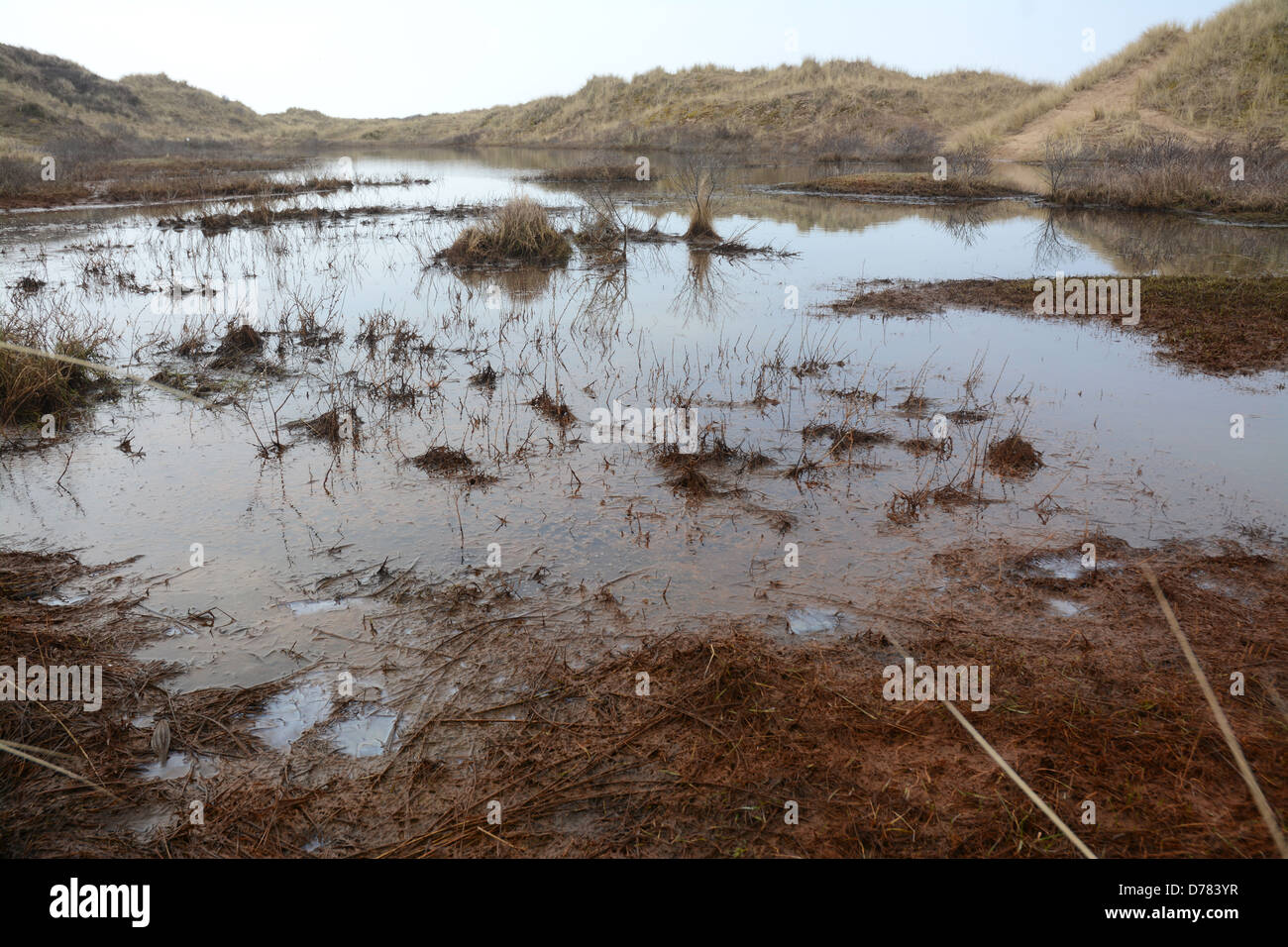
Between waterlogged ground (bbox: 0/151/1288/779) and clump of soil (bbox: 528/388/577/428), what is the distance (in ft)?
0.25

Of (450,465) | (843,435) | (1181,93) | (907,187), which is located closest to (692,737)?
(450,465)

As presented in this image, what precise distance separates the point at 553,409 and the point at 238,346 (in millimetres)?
4081

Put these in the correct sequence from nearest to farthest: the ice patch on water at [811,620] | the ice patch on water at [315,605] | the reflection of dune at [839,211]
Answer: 1. the ice patch on water at [811,620]
2. the ice patch on water at [315,605]
3. the reflection of dune at [839,211]

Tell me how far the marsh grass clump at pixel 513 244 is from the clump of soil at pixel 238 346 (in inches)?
203

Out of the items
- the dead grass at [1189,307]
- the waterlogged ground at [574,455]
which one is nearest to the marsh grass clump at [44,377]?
the waterlogged ground at [574,455]

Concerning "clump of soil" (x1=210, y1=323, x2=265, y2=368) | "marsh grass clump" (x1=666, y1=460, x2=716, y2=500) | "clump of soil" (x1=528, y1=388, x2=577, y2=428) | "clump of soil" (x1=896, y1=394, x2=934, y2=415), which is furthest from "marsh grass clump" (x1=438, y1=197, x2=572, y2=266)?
"marsh grass clump" (x1=666, y1=460, x2=716, y2=500)

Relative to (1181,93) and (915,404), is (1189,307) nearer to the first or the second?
(915,404)

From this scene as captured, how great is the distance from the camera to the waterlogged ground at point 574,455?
4.37 m

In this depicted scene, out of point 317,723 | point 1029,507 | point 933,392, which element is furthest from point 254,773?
point 933,392

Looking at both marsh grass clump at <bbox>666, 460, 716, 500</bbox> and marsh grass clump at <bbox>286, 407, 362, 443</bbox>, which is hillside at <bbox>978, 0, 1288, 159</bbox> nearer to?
marsh grass clump at <bbox>666, 460, 716, 500</bbox>

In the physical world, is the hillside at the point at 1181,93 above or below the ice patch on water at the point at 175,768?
above

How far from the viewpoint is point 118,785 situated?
118 inches

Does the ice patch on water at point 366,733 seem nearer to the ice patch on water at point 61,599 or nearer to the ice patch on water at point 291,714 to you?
the ice patch on water at point 291,714

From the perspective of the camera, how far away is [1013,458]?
19.2 ft
